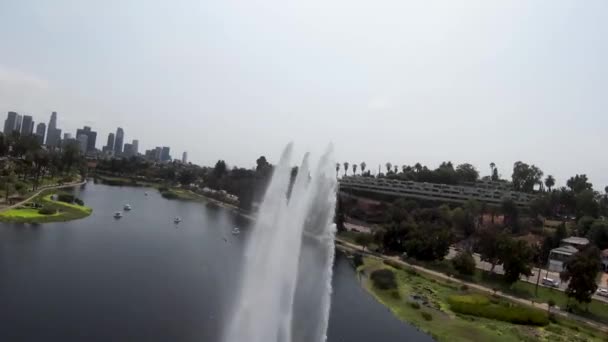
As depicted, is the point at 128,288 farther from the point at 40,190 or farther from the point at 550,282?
the point at 40,190

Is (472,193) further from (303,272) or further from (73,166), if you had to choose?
(73,166)

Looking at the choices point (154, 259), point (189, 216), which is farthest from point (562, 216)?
point (154, 259)

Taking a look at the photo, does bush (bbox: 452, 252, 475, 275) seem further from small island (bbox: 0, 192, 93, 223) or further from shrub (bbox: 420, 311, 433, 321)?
small island (bbox: 0, 192, 93, 223)

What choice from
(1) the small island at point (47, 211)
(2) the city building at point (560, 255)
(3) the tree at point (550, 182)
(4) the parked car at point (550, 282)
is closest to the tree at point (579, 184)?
(3) the tree at point (550, 182)

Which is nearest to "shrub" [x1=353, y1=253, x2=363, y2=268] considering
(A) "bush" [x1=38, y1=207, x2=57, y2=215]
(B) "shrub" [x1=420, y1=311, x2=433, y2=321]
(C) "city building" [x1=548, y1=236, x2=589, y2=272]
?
(B) "shrub" [x1=420, y1=311, x2=433, y2=321]

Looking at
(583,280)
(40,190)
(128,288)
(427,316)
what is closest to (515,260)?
(583,280)
